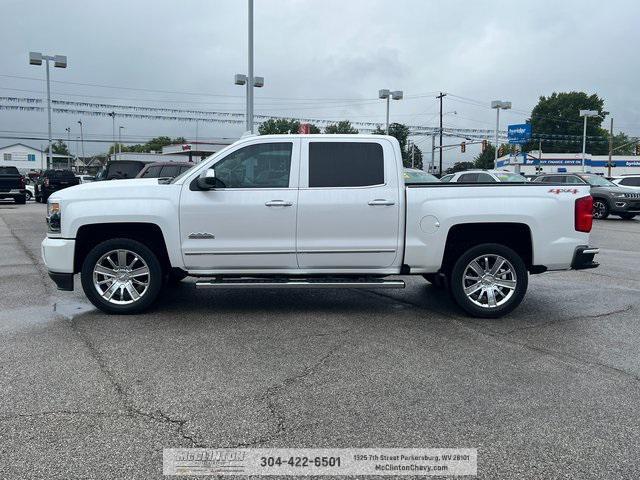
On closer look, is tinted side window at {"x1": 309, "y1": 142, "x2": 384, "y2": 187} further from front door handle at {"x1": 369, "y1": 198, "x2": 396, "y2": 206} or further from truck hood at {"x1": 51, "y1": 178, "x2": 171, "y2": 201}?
truck hood at {"x1": 51, "y1": 178, "x2": 171, "y2": 201}

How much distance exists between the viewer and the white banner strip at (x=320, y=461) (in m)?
3.15

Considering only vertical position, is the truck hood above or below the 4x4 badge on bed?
below

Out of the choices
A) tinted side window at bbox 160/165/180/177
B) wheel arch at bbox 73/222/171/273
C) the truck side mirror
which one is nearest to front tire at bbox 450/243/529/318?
the truck side mirror

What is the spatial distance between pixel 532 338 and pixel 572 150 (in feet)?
341

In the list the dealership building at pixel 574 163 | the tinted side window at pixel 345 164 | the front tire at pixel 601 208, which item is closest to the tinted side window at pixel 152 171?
the tinted side window at pixel 345 164

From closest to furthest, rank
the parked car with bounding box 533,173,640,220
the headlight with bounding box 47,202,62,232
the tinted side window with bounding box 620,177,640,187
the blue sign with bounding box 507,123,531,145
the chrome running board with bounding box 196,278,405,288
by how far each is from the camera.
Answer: the chrome running board with bounding box 196,278,405,288 < the headlight with bounding box 47,202,62,232 < the parked car with bounding box 533,173,640,220 < the tinted side window with bounding box 620,177,640,187 < the blue sign with bounding box 507,123,531,145

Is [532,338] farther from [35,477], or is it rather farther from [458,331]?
[35,477]

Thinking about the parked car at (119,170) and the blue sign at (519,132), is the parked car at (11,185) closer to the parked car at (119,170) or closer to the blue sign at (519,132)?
the parked car at (119,170)

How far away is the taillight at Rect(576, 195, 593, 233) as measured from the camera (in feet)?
20.5

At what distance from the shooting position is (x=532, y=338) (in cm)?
570

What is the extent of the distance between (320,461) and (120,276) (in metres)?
3.86

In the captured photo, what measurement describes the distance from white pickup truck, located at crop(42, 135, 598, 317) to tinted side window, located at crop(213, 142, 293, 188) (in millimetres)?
12

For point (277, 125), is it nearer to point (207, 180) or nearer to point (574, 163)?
point (574, 163)

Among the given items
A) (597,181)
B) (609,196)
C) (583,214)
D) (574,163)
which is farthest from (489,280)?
(574,163)
